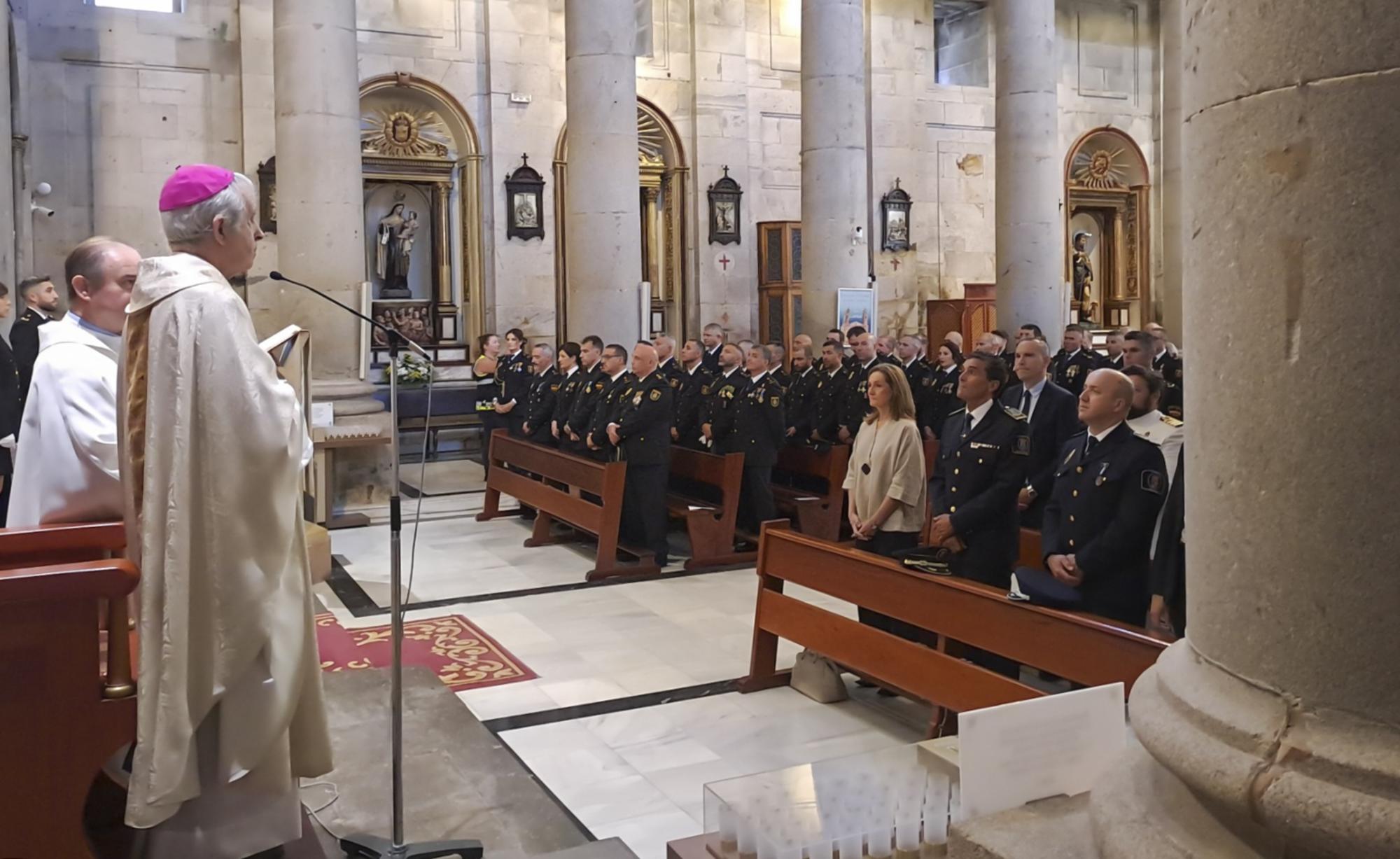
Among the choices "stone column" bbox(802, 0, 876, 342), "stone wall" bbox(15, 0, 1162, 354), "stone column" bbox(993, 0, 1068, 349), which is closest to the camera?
"stone column" bbox(802, 0, 876, 342)

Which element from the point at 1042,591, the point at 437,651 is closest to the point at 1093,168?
the point at 437,651

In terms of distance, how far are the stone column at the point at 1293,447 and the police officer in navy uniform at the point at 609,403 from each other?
7.61 metres

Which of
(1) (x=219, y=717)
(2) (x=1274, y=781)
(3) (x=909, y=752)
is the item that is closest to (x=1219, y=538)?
(2) (x=1274, y=781)

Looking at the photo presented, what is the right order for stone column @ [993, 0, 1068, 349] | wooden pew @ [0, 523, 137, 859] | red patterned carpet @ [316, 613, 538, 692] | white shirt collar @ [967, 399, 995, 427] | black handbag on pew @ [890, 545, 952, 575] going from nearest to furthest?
wooden pew @ [0, 523, 137, 859] < black handbag on pew @ [890, 545, 952, 575] < white shirt collar @ [967, 399, 995, 427] < red patterned carpet @ [316, 613, 538, 692] < stone column @ [993, 0, 1068, 349]

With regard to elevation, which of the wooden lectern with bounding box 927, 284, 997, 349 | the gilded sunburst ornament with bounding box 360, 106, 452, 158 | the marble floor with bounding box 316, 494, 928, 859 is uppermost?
the gilded sunburst ornament with bounding box 360, 106, 452, 158

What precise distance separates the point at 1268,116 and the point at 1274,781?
0.87m

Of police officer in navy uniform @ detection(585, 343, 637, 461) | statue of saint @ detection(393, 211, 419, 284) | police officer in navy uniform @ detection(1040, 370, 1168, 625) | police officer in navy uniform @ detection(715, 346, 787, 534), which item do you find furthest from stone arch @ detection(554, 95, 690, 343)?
police officer in navy uniform @ detection(1040, 370, 1168, 625)

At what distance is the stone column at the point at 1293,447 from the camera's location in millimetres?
1513

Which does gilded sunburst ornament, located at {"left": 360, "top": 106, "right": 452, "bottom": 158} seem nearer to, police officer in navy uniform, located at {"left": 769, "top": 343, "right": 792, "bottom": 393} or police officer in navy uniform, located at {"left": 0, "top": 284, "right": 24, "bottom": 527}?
police officer in navy uniform, located at {"left": 769, "top": 343, "right": 792, "bottom": 393}

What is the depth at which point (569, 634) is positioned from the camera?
7.11 m

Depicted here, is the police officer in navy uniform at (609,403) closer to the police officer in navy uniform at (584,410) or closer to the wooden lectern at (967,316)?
the police officer in navy uniform at (584,410)

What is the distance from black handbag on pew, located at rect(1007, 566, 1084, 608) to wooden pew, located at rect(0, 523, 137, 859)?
2979 millimetres

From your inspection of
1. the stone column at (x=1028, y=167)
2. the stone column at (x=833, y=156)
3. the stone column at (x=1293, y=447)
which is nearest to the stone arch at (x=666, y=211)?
the stone column at (x=833, y=156)

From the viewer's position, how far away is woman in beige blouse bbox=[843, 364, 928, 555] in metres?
6.25
